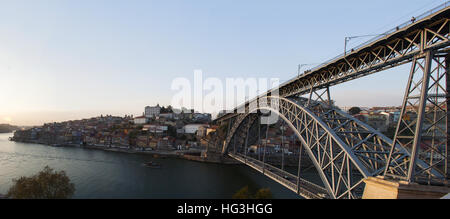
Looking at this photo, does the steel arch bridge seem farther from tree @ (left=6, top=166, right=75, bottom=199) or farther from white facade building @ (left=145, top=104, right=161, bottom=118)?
white facade building @ (left=145, top=104, right=161, bottom=118)

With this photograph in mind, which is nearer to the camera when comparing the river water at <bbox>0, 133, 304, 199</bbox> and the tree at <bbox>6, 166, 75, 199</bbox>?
the tree at <bbox>6, 166, 75, 199</bbox>

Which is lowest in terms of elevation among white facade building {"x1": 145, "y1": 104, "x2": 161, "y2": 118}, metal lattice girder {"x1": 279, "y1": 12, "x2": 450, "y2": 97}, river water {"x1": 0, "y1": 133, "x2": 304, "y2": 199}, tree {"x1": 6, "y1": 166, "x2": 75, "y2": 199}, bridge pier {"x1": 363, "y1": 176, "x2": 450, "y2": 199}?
river water {"x1": 0, "y1": 133, "x2": 304, "y2": 199}

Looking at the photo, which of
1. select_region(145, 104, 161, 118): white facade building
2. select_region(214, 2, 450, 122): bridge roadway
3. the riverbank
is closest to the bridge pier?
select_region(214, 2, 450, 122): bridge roadway

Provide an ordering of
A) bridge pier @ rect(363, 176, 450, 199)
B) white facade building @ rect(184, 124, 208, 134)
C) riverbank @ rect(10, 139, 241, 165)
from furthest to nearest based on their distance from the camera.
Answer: white facade building @ rect(184, 124, 208, 134) < riverbank @ rect(10, 139, 241, 165) < bridge pier @ rect(363, 176, 450, 199)

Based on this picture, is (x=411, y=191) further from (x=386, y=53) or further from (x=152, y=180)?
(x=152, y=180)

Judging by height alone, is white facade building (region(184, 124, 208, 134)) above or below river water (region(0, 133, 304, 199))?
above

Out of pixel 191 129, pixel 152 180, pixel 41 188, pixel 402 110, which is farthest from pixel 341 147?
pixel 191 129

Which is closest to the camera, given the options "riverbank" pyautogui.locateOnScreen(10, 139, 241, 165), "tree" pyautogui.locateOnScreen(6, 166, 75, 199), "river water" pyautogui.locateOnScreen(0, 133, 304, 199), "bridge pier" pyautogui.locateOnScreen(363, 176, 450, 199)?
"bridge pier" pyautogui.locateOnScreen(363, 176, 450, 199)

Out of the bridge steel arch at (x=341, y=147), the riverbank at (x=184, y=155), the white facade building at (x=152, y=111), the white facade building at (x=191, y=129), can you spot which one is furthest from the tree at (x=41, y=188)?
the white facade building at (x=152, y=111)
